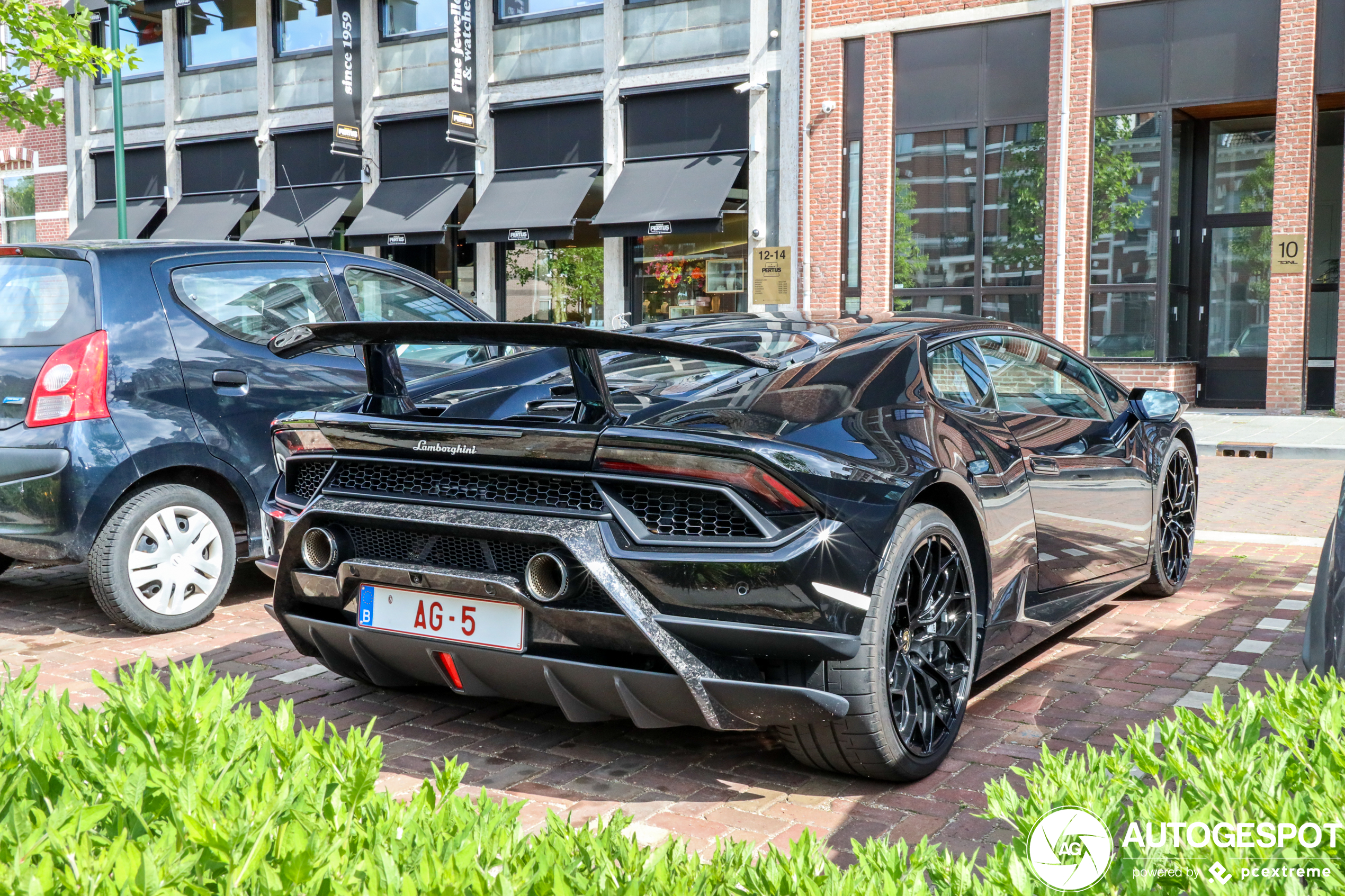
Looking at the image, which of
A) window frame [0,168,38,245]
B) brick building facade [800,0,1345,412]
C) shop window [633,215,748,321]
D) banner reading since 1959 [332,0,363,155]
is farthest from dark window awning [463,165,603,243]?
window frame [0,168,38,245]

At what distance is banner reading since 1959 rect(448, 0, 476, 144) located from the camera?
21938 millimetres

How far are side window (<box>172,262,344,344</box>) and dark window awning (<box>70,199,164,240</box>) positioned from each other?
22.6 meters

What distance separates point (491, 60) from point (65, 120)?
1284 cm

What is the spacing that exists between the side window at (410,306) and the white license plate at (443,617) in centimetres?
268

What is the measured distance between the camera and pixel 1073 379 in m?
5.11

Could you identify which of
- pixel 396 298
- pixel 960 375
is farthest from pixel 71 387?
pixel 960 375

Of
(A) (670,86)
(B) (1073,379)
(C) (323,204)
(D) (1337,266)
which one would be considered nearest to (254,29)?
(C) (323,204)

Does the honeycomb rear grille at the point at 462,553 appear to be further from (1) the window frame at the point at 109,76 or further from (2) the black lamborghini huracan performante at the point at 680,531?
(1) the window frame at the point at 109,76

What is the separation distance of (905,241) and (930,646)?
16520 mm

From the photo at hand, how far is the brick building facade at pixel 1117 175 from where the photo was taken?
55.4 ft

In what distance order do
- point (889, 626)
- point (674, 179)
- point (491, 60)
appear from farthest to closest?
point (491, 60), point (674, 179), point (889, 626)

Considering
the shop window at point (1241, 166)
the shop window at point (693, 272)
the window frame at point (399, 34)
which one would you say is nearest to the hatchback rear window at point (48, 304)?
the shop window at point (693, 272)

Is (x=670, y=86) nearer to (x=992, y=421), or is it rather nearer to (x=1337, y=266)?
(x=1337, y=266)

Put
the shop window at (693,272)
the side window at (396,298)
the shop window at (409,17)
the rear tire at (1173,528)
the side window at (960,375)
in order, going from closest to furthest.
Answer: the side window at (960,375) → the rear tire at (1173,528) → the side window at (396,298) → the shop window at (693,272) → the shop window at (409,17)
